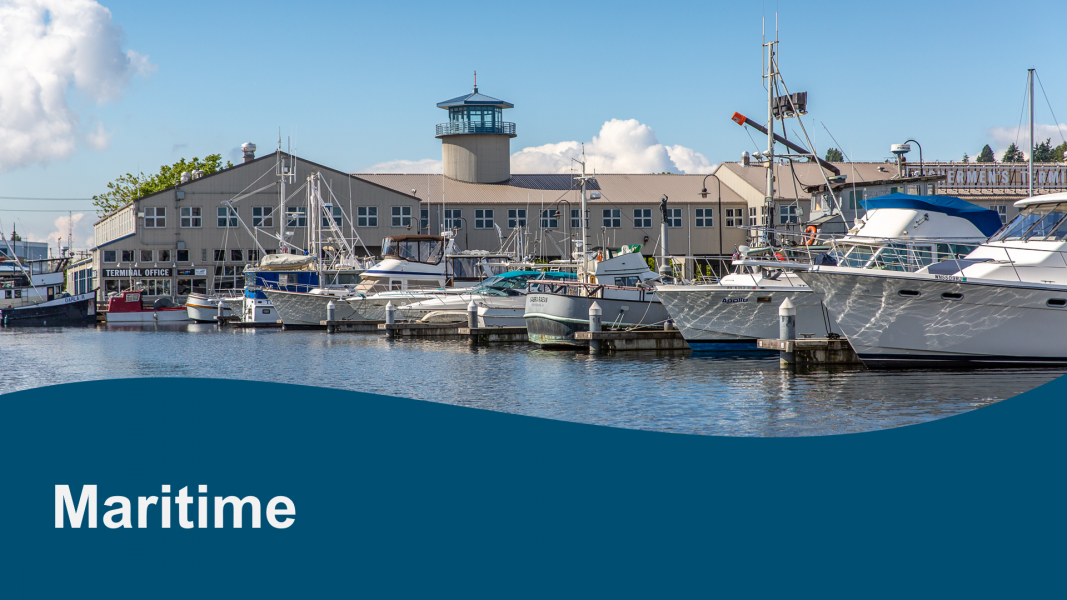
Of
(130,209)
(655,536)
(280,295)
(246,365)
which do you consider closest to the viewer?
(655,536)

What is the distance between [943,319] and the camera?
2131 centimetres

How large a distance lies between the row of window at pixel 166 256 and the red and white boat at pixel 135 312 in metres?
4.61

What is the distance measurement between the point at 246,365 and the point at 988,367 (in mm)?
20960

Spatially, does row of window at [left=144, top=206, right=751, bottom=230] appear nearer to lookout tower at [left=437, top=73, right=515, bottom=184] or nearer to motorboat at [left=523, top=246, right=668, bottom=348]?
lookout tower at [left=437, top=73, right=515, bottom=184]

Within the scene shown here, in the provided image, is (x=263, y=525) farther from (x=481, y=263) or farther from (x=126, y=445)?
(x=481, y=263)

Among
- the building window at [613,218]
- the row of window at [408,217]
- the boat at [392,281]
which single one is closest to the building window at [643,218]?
the row of window at [408,217]

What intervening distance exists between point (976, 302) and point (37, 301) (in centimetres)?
6248

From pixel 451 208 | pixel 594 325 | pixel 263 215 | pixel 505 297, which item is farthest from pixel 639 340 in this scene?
pixel 263 215

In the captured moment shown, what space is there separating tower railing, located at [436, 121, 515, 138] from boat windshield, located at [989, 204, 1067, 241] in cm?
5462

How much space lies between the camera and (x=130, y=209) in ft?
222

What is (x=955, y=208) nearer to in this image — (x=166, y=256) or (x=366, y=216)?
→ (x=366, y=216)

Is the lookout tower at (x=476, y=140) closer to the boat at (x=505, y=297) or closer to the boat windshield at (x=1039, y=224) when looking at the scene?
the boat at (x=505, y=297)

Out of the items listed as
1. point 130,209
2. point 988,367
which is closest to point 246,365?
point 988,367

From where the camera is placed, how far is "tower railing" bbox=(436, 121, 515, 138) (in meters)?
73.4
